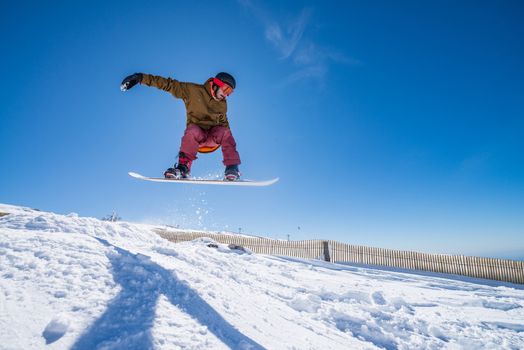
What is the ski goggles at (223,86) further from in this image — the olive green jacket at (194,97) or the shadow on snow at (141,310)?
the shadow on snow at (141,310)

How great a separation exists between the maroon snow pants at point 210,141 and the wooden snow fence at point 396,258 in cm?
800

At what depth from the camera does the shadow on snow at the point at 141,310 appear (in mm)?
1473

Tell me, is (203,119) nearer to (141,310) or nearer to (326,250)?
(141,310)

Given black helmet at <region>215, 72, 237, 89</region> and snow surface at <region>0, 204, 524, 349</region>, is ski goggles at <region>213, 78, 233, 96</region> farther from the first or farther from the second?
snow surface at <region>0, 204, 524, 349</region>

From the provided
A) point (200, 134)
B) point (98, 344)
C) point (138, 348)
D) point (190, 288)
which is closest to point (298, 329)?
point (190, 288)

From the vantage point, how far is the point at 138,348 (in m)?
1.41

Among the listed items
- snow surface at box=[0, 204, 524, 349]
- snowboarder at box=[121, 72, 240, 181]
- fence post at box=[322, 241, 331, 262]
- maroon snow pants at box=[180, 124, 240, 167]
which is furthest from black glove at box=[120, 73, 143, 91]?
fence post at box=[322, 241, 331, 262]

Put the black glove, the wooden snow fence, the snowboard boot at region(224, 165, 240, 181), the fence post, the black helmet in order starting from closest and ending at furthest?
the black glove, the black helmet, the snowboard boot at region(224, 165, 240, 181), the wooden snow fence, the fence post

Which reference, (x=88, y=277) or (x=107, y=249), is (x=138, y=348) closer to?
(x=88, y=277)

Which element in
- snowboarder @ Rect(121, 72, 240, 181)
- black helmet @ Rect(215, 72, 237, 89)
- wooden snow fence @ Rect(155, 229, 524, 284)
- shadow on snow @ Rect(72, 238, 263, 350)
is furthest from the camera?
wooden snow fence @ Rect(155, 229, 524, 284)

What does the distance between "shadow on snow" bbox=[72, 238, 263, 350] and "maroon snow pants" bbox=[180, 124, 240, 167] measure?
8.20ft

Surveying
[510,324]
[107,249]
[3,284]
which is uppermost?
[107,249]

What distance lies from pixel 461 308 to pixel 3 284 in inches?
221

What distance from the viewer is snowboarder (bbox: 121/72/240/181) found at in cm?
492
